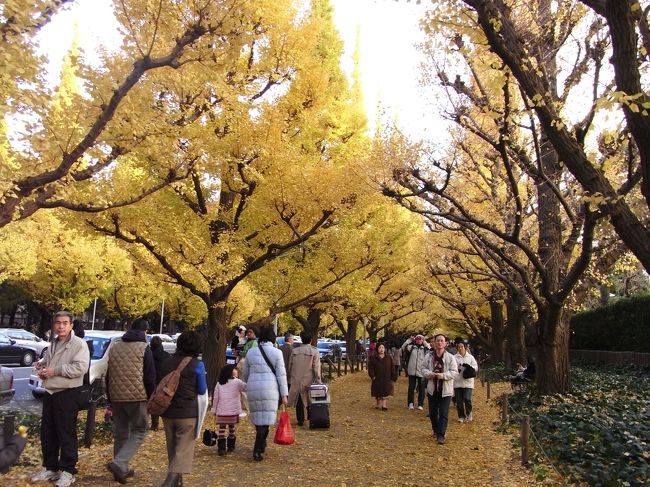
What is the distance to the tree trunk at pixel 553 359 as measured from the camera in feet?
36.9

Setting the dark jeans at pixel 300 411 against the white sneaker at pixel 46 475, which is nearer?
the white sneaker at pixel 46 475

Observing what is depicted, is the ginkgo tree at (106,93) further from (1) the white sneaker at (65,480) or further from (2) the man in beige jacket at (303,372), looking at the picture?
(2) the man in beige jacket at (303,372)

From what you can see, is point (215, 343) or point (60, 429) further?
point (215, 343)

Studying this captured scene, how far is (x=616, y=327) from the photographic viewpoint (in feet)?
69.5

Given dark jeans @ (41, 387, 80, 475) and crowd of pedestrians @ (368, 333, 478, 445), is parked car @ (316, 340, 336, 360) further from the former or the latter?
dark jeans @ (41, 387, 80, 475)

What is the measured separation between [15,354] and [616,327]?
2303 centimetres

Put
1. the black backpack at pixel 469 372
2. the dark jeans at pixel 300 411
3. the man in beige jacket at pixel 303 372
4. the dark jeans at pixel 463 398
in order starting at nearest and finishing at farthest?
1. the man in beige jacket at pixel 303 372
2. the dark jeans at pixel 300 411
3. the black backpack at pixel 469 372
4. the dark jeans at pixel 463 398

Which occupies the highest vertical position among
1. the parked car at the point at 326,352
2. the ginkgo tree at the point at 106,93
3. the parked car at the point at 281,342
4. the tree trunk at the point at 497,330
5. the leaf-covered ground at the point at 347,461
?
the ginkgo tree at the point at 106,93

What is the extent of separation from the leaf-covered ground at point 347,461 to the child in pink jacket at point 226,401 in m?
0.28

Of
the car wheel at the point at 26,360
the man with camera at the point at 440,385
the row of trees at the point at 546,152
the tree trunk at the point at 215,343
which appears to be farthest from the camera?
the car wheel at the point at 26,360

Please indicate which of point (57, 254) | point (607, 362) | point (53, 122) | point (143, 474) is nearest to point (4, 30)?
point (53, 122)

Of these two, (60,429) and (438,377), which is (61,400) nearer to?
(60,429)

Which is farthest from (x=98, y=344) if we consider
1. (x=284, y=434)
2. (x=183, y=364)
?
(x=183, y=364)

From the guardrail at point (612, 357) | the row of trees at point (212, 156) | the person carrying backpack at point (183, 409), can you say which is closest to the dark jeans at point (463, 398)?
the row of trees at point (212, 156)
